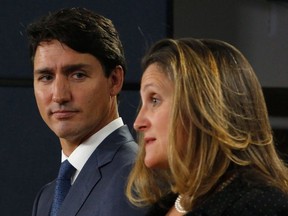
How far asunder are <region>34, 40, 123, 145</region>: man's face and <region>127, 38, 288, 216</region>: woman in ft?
1.08

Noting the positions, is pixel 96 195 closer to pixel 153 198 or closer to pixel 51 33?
pixel 153 198

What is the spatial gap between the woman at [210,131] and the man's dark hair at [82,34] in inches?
14.0

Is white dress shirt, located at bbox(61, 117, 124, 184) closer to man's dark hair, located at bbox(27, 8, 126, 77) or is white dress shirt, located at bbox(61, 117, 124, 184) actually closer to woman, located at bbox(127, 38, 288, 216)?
man's dark hair, located at bbox(27, 8, 126, 77)

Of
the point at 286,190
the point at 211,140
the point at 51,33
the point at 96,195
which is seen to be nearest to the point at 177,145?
the point at 211,140

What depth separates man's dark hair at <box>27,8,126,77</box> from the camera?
4.88 feet

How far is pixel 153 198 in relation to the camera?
4.10 feet

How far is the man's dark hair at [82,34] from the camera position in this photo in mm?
1488

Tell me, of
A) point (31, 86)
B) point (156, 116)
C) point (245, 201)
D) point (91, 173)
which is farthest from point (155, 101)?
point (31, 86)

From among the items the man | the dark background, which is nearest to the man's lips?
the man

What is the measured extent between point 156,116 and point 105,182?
284 millimetres

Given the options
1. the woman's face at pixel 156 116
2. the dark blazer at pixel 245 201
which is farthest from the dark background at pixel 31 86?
the dark blazer at pixel 245 201

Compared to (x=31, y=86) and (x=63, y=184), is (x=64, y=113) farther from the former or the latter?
(x=31, y=86)

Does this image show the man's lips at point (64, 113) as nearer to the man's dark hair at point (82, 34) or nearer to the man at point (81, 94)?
the man at point (81, 94)

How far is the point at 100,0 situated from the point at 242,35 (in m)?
0.39
